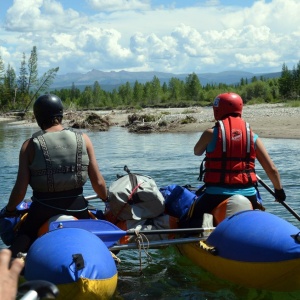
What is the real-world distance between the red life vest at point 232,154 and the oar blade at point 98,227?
48.4 inches

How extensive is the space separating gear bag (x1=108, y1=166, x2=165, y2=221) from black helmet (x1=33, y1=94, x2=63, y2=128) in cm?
139

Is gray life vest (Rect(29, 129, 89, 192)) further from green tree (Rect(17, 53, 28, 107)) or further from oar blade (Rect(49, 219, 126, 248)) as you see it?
green tree (Rect(17, 53, 28, 107))

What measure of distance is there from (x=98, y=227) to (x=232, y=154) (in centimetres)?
160

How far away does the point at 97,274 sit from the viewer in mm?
4977

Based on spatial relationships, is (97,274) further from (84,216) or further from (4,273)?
(4,273)

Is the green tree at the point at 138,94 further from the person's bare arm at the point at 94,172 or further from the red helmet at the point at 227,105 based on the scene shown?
the person's bare arm at the point at 94,172

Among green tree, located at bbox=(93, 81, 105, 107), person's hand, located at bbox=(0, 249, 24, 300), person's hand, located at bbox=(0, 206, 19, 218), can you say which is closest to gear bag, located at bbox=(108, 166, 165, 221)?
person's hand, located at bbox=(0, 206, 19, 218)

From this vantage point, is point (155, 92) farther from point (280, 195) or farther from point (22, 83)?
point (280, 195)

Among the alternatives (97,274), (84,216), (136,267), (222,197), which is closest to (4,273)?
(97,274)

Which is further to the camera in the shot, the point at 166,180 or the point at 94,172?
the point at 166,180

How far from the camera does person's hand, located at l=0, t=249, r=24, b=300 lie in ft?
6.85

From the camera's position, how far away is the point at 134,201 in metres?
6.95

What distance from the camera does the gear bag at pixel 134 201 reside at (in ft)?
22.7

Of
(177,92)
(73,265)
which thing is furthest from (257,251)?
(177,92)
